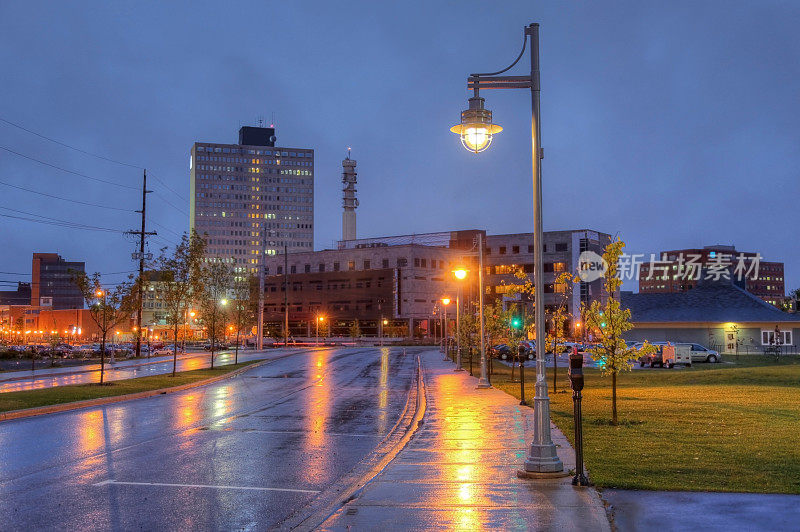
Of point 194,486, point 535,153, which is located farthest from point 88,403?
point 535,153

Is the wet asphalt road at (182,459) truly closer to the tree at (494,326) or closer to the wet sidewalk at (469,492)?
the wet sidewalk at (469,492)

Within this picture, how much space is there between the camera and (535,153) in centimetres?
1057

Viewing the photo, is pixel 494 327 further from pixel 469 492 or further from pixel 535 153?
pixel 469 492

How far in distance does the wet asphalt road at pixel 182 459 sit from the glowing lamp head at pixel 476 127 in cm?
583

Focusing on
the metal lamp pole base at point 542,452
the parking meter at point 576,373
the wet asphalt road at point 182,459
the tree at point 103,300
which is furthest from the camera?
the tree at point 103,300

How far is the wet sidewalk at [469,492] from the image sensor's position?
24.3 ft

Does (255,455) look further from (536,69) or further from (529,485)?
(536,69)

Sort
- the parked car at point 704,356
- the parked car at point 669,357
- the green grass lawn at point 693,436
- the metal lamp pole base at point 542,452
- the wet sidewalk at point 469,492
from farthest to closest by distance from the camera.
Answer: the parked car at point 704,356 < the parked car at point 669,357 < the metal lamp pole base at point 542,452 < the green grass lawn at point 693,436 < the wet sidewalk at point 469,492

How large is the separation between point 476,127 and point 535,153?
1256 millimetres

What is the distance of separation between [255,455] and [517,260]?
116653mm

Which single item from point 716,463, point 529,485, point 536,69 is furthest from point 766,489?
point 536,69

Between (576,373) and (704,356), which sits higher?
(576,373)

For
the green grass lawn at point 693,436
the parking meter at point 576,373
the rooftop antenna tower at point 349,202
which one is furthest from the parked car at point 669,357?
the rooftop antenna tower at point 349,202

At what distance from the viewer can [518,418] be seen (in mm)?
16672
